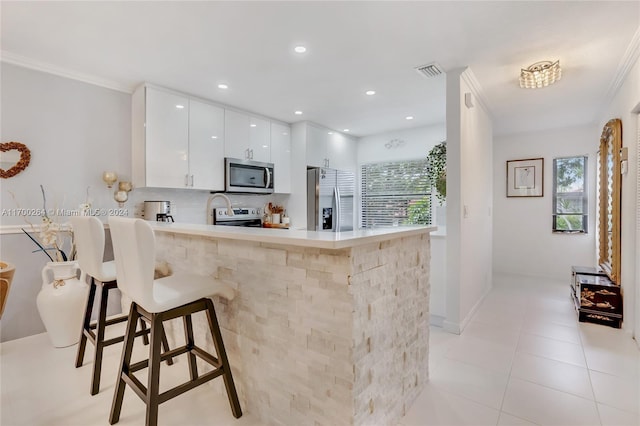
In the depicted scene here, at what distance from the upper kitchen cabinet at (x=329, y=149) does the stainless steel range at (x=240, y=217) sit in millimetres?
1079

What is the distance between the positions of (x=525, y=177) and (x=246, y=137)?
181 inches

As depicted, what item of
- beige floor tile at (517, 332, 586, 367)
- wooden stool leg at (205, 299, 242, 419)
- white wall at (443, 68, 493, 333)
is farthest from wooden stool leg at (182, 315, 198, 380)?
beige floor tile at (517, 332, 586, 367)

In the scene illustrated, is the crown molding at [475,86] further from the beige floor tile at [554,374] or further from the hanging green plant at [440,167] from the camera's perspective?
the beige floor tile at [554,374]

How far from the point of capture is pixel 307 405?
1.42 meters

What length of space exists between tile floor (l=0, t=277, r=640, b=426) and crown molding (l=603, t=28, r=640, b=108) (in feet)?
7.69

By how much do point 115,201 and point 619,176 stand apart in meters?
5.03

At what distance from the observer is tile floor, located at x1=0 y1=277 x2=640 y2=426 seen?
167 cm

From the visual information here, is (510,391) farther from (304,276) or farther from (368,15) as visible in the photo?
(368,15)

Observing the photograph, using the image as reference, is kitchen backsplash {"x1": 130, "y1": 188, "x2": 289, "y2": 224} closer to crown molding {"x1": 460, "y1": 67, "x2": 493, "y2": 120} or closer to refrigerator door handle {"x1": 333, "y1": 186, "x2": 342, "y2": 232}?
refrigerator door handle {"x1": 333, "y1": 186, "x2": 342, "y2": 232}

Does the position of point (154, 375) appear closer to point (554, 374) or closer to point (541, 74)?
point (554, 374)

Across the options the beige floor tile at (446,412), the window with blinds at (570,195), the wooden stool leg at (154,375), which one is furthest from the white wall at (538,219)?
the wooden stool leg at (154,375)

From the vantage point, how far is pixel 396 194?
5.31 m

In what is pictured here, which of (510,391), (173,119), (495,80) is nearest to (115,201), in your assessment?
(173,119)

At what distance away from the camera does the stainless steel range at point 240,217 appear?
394 cm
